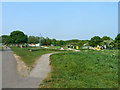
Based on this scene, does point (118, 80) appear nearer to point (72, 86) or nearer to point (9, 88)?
point (72, 86)

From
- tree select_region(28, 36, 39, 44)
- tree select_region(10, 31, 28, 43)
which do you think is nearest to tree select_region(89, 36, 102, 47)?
tree select_region(28, 36, 39, 44)

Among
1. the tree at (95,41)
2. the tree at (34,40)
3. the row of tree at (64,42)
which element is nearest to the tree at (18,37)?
the row of tree at (64,42)

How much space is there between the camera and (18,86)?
6180 millimetres

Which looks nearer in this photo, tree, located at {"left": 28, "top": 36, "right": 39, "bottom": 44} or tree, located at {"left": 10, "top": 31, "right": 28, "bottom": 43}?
tree, located at {"left": 28, "top": 36, "right": 39, "bottom": 44}

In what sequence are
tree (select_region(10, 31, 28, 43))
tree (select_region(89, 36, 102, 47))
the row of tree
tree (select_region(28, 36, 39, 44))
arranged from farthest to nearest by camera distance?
tree (select_region(10, 31, 28, 43)), tree (select_region(28, 36, 39, 44)), tree (select_region(89, 36, 102, 47)), the row of tree

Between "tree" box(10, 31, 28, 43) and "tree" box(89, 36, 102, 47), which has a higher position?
"tree" box(10, 31, 28, 43)

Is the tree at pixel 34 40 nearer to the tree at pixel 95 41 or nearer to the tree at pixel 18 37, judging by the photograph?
the tree at pixel 18 37

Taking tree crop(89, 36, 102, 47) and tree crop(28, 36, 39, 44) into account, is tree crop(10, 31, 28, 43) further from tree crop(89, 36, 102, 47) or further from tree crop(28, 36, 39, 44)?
tree crop(89, 36, 102, 47)

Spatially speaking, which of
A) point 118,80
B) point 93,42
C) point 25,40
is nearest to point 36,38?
point 25,40

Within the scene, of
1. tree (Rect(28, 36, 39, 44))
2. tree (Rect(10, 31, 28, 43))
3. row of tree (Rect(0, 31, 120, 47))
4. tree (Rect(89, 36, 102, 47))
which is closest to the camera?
row of tree (Rect(0, 31, 120, 47))

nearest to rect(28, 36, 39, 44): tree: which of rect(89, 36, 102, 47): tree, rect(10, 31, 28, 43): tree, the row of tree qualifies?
the row of tree

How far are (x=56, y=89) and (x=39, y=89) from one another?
0.64m

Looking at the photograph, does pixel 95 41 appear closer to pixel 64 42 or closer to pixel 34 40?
pixel 64 42

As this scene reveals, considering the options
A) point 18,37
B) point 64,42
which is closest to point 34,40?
point 64,42
